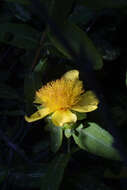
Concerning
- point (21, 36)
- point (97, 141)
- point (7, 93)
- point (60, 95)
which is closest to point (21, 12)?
point (21, 36)

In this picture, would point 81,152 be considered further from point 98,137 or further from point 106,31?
point 106,31

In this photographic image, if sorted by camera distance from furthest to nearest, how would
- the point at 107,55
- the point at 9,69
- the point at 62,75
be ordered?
the point at 9,69 → the point at 107,55 → the point at 62,75

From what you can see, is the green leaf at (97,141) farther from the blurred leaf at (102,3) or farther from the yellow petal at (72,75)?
the blurred leaf at (102,3)

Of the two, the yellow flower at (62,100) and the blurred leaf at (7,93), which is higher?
the yellow flower at (62,100)

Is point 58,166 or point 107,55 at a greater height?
point 107,55

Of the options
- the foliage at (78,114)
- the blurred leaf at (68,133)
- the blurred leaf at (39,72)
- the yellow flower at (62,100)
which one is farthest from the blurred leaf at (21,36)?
the blurred leaf at (68,133)

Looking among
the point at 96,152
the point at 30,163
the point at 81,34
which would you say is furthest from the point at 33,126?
the point at 81,34
